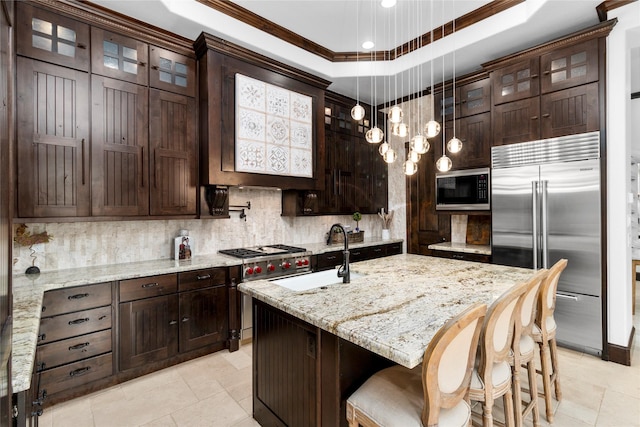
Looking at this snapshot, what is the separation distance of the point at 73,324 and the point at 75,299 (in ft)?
0.61

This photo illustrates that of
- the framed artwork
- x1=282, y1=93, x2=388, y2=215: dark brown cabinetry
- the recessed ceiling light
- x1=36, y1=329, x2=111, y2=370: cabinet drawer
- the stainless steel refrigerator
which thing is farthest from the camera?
x1=282, y1=93, x2=388, y2=215: dark brown cabinetry

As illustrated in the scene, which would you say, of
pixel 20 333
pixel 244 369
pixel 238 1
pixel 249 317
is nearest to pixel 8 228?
pixel 20 333

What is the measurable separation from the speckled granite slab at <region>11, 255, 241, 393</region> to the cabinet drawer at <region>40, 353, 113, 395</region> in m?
0.62

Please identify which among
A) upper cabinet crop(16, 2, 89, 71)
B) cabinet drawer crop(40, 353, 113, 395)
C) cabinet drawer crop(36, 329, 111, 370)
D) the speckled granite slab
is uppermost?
upper cabinet crop(16, 2, 89, 71)

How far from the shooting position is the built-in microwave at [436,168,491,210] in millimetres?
3838

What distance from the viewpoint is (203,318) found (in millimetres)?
3074

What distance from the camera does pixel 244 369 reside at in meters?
2.92

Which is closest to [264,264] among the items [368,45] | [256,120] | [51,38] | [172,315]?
[172,315]

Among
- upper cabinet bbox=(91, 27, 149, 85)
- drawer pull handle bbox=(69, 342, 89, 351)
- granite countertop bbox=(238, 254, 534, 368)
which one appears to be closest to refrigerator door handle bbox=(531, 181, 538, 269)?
granite countertop bbox=(238, 254, 534, 368)

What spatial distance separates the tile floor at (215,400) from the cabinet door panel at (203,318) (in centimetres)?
22

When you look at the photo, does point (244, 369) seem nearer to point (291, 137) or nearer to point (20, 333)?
point (20, 333)

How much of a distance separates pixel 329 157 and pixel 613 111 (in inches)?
120

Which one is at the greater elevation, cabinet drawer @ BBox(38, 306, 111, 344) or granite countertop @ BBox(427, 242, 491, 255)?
granite countertop @ BBox(427, 242, 491, 255)

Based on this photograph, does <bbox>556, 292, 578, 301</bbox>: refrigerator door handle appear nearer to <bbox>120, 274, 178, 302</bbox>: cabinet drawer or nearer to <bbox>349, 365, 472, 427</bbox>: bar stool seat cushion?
<bbox>349, 365, 472, 427</bbox>: bar stool seat cushion
